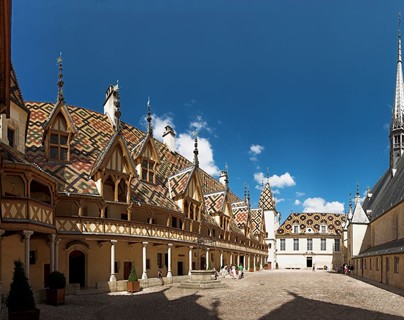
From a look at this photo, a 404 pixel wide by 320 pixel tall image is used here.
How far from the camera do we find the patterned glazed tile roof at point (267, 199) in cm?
8469

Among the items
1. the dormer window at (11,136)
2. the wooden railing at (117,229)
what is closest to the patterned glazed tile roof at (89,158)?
the wooden railing at (117,229)

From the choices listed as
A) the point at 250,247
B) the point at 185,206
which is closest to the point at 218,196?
the point at 185,206

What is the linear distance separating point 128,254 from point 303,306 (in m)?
13.7

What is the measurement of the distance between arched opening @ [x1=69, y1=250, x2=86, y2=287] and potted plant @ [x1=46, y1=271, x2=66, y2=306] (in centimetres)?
570

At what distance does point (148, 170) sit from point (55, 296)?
49.2ft

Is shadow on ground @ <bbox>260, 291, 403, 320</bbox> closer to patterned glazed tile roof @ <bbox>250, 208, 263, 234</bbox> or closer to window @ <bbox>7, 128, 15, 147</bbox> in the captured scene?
window @ <bbox>7, 128, 15, 147</bbox>

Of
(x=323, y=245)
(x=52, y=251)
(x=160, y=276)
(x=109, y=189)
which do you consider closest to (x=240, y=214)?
(x=160, y=276)

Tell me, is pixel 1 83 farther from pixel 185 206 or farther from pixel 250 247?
pixel 250 247

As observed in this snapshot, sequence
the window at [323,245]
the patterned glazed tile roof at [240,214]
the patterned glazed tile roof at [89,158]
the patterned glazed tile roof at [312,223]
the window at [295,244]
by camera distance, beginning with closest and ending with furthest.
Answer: the patterned glazed tile roof at [89,158] < the patterned glazed tile roof at [240,214] < the window at [323,245] < the window at [295,244] < the patterned glazed tile roof at [312,223]

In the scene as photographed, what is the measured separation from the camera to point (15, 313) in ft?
39.1

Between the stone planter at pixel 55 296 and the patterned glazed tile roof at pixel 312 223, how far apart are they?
6965cm

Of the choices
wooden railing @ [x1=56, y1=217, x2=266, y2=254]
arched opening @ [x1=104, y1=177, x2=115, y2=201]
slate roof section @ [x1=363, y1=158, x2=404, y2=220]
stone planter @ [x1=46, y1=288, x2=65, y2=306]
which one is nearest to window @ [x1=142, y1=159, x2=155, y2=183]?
wooden railing @ [x1=56, y1=217, x2=266, y2=254]

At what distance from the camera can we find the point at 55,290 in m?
17.5

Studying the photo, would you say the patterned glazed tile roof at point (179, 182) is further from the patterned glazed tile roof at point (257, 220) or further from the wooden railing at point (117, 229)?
the patterned glazed tile roof at point (257, 220)
